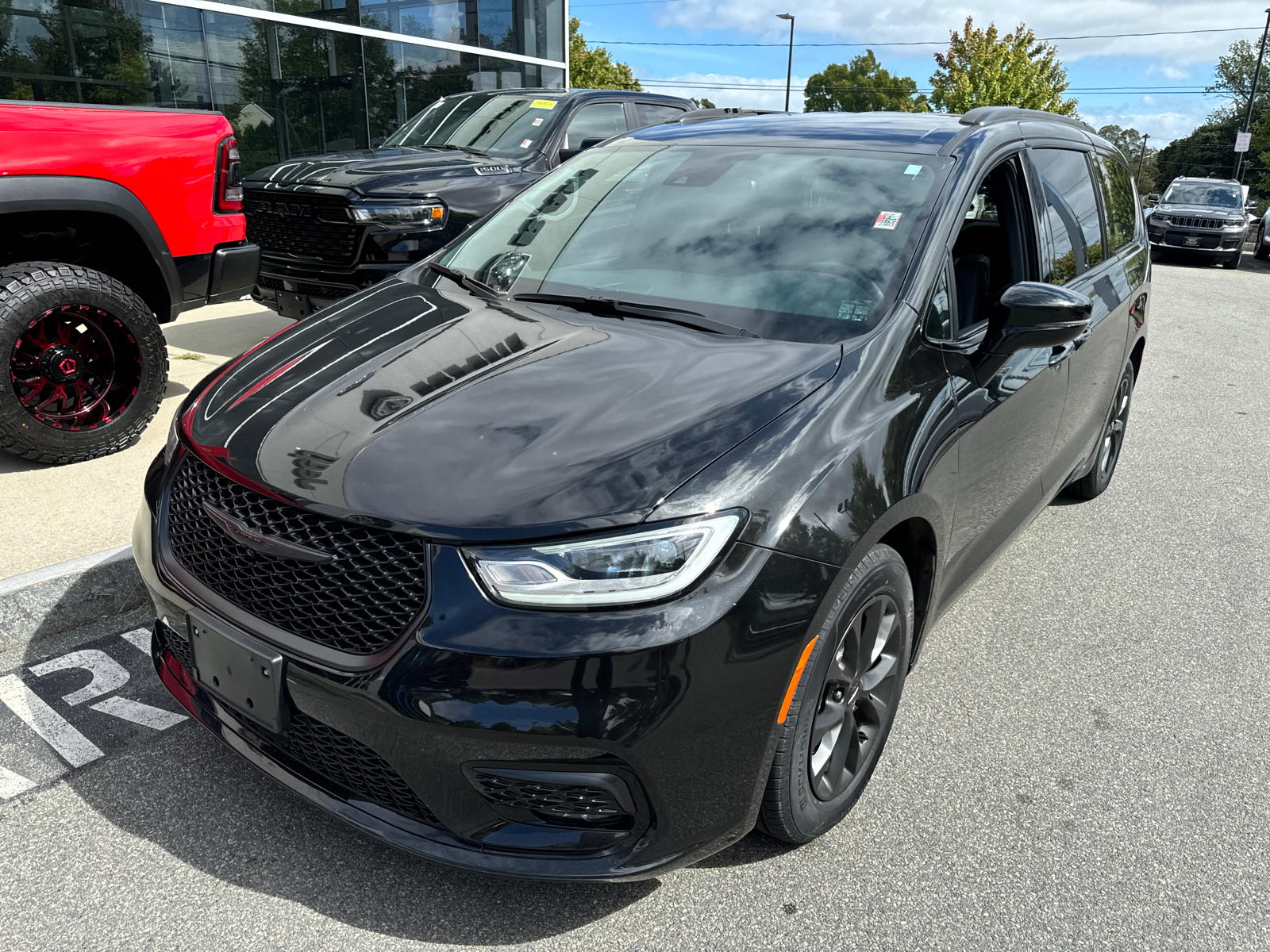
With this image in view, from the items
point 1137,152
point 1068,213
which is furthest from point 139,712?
point 1137,152

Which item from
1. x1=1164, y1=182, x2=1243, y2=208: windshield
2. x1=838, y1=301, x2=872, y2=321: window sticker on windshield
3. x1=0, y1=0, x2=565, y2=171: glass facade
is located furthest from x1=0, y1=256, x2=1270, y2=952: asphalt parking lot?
x1=1164, y1=182, x2=1243, y2=208: windshield

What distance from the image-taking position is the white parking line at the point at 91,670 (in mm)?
2957

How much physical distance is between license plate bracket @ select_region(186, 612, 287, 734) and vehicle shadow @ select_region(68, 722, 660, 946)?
32 centimetres

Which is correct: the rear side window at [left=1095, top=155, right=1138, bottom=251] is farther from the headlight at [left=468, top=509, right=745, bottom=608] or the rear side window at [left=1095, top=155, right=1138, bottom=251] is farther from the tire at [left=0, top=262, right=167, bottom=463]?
the tire at [left=0, top=262, right=167, bottom=463]

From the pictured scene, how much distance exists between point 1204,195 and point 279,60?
58.0ft

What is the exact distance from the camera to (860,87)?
73.4 m

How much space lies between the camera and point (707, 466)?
6.68 feet

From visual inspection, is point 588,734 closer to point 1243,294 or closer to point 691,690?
point 691,690

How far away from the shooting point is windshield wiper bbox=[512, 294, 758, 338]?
106 inches

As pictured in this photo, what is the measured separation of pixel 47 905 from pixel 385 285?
199 centimetres

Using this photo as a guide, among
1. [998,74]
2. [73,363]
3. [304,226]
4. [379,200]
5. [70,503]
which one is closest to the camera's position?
Answer: [70,503]

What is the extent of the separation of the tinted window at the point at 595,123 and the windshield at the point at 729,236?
458 centimetres

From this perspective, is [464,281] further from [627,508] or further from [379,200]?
[379,200]

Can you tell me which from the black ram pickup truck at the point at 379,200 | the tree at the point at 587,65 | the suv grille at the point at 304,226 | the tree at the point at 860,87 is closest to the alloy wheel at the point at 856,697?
the black ram pickup truck at the point at 379,200
